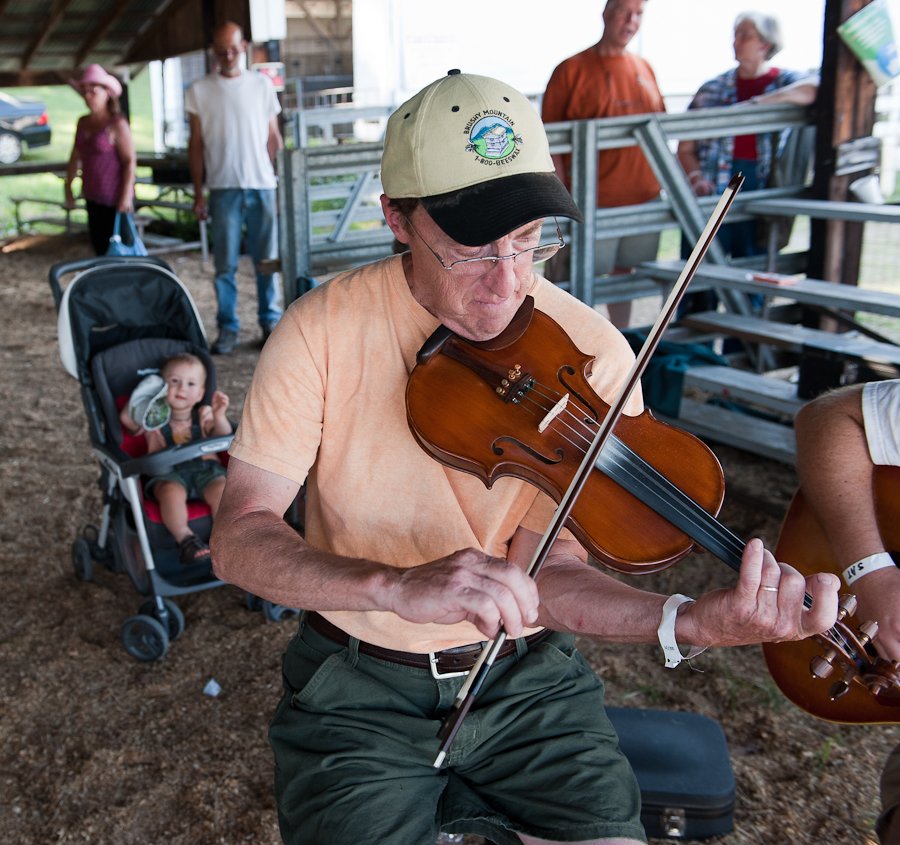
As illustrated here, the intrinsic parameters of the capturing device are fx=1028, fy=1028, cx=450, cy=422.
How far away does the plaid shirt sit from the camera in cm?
543

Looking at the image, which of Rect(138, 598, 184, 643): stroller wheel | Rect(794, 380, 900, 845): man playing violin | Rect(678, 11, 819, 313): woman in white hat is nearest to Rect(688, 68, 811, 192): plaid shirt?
Rect(678, 11, 819, 313): woman in white hat

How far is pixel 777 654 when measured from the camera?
194 cm

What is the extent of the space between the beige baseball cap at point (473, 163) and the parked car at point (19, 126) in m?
15.7

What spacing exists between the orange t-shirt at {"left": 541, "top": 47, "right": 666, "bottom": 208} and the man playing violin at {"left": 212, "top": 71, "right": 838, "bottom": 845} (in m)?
3.61

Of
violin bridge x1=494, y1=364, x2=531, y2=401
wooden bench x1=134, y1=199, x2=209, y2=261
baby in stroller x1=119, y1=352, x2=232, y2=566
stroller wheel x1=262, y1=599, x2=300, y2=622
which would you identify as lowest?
stroller wheel x1=262, y1=599, x2=300, y2=622

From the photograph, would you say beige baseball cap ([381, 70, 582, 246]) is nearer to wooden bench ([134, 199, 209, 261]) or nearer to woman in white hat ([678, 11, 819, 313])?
woman in white hat ([678, 11, 819, 313])

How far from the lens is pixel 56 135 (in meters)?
17.0

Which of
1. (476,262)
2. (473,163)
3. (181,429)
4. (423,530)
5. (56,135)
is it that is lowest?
(181,429)

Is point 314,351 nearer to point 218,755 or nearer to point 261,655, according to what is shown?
point 218,755

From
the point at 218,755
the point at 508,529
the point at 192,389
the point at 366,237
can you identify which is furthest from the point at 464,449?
the point at 366,237

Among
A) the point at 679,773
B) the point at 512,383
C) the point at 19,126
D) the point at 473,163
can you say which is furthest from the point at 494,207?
the point at 19,126

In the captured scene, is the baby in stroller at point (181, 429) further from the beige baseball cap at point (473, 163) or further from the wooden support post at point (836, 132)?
the wooden support post at point (836, 132)

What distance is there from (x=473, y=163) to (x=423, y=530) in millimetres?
562

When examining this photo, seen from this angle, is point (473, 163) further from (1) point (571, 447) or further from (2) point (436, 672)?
(2) point (436, 672)
